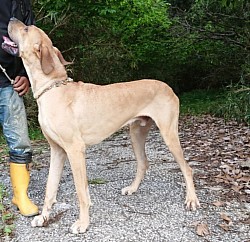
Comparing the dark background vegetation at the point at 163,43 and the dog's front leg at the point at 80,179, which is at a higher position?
the dog's front leg at the point at 80,179

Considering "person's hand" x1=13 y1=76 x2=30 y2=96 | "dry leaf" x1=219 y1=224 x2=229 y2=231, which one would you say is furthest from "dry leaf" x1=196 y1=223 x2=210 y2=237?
"person's hand" x1=13 y1=76 x2=30 y2=96

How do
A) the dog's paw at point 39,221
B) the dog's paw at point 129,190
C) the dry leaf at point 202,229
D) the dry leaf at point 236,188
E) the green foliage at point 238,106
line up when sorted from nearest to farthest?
the dry leaf at point 202,229 → the dog's paw at point 39,221 → the dog's paw at point 129,190 → the dry leaf at point 236,188 → the green foliage at point 238,106

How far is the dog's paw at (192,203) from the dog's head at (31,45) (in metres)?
Result: 1.77

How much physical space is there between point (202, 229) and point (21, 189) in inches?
66.3

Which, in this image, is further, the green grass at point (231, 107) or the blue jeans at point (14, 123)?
the green grass at point (231, 107)

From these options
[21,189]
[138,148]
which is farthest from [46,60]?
[138,148]

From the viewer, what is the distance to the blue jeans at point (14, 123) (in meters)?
4.16

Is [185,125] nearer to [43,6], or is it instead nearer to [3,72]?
[43,6]

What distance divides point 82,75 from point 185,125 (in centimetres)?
316

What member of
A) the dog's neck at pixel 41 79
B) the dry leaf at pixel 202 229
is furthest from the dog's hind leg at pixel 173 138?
the dog's neck at pixel 41 79

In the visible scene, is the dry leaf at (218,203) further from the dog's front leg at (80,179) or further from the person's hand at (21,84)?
the person's hand at (21,84)

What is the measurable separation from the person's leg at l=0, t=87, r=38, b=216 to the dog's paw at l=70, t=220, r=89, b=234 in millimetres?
534

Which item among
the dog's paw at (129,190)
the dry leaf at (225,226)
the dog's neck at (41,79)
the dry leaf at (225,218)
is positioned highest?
the dog's neck at (41,79)

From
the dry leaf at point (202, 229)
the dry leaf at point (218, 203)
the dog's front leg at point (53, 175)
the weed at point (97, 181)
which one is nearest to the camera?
the dry leaf at point (202, 229)
